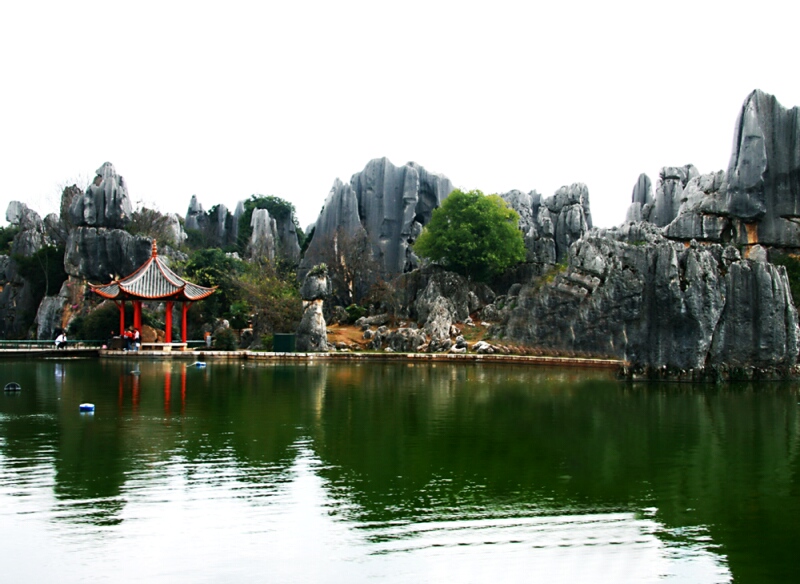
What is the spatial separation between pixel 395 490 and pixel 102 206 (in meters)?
38.1

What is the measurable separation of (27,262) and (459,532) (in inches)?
1687

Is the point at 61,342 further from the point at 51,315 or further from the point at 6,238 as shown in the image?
the point at 6,238

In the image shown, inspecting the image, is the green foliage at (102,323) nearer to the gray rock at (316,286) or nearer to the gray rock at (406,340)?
the gray rock at (316,286)

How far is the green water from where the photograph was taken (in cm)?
723

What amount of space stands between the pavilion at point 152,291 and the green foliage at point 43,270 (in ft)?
32.7

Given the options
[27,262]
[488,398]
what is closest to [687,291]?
[488,398]

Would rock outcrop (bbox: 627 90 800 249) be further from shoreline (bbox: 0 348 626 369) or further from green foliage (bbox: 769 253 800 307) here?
shoreline (bbox: 0 348 626 369)

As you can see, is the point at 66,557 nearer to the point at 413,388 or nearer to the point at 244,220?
the point at 413,388

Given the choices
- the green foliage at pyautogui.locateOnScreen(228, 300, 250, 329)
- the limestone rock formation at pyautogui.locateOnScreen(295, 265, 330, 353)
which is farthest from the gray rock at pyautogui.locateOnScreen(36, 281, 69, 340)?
the limestone rock formation at pyautogui.locateOnScreen(295, 265, 330, 353)

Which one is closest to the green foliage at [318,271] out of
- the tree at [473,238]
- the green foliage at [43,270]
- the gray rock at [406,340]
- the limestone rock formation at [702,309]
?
the gray rock at [406,340]

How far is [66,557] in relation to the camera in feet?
23.6

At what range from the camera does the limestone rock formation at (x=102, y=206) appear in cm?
4300

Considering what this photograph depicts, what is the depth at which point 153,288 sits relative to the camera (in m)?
35.7

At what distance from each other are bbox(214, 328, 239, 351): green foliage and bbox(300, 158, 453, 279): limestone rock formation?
14.2 metres
